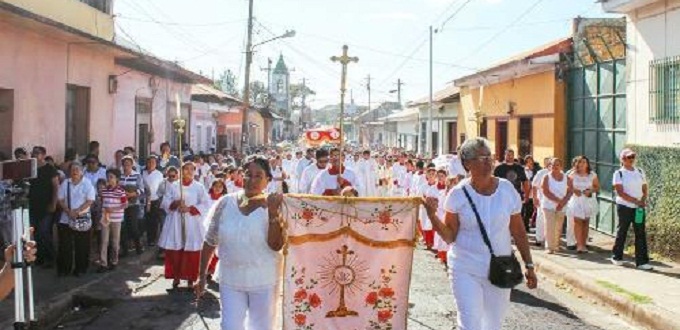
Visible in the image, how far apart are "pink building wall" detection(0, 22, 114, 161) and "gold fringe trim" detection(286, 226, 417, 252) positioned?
728 cm

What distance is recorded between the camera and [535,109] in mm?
18547

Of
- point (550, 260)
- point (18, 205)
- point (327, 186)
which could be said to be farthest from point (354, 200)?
point (550, 260)

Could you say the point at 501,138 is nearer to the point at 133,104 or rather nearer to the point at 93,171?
the point at 133,104

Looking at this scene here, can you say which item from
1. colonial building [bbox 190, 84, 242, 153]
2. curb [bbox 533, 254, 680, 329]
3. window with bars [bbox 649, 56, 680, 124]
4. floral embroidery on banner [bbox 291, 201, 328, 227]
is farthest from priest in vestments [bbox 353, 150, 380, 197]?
floral embroidery on banner [bbox 291, 201, 328, 227]

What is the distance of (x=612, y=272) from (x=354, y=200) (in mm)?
5589

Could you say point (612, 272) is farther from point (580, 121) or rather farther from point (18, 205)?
point (18, 205)

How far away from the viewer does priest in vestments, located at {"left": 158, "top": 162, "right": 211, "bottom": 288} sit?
952 centimetres

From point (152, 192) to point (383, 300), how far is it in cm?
696

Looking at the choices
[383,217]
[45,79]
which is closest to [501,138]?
[45,79]

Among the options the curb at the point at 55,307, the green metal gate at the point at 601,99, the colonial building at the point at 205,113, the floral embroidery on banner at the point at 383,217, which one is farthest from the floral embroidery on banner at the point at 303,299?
the colonial building at the point at 205,113

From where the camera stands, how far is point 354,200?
6340mm

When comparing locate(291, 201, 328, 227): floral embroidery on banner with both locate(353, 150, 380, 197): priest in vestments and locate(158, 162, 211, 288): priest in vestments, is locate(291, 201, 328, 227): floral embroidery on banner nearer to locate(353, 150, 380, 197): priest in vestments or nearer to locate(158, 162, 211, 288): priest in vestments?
locate(158, 162, 211, 288): priest in vestments

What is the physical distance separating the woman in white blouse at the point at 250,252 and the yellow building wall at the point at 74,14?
950 centimetres

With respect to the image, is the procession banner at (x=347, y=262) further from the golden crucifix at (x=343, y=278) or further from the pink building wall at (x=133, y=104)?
the pink building wall at (x=133, y=104)
